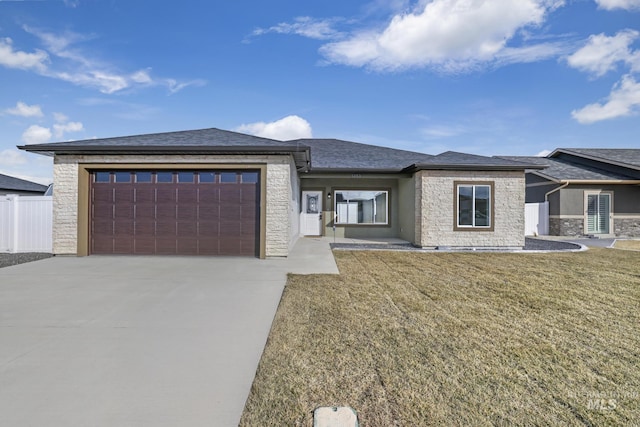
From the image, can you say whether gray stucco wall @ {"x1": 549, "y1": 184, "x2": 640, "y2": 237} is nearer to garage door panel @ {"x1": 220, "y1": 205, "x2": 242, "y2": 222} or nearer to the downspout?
the downspout

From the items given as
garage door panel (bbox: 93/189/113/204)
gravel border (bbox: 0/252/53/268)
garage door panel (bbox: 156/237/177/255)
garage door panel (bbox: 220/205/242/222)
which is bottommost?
gravel border (bbox: 0/252/53/268)

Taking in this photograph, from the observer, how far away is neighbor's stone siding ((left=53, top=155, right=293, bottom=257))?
8.83m

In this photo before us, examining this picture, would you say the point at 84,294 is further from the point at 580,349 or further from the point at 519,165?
the point at 519,165

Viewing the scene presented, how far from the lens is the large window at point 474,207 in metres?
11.2

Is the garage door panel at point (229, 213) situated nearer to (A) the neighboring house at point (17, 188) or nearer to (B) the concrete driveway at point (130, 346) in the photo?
(B) the concrete driveway at point (130, 346)

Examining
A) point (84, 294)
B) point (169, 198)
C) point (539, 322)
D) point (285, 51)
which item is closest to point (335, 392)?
point (539, 322)

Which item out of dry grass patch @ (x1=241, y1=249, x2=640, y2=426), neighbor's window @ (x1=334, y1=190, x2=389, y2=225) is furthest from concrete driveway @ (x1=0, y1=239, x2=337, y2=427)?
neighbor's window @ (x1=334, y1=190, x2=389, y2=225)

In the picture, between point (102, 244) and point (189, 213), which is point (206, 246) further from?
point (102, 244)

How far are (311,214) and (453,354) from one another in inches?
482

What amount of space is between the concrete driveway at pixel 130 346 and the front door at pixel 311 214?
848 cm

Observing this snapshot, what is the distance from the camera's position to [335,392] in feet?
7.82

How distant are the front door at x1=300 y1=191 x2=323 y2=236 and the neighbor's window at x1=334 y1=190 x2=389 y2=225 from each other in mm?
920

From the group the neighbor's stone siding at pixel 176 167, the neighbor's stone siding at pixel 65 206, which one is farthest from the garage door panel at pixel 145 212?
the neighbor's stone siding at pixel 65 206

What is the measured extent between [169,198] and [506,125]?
2055cm
